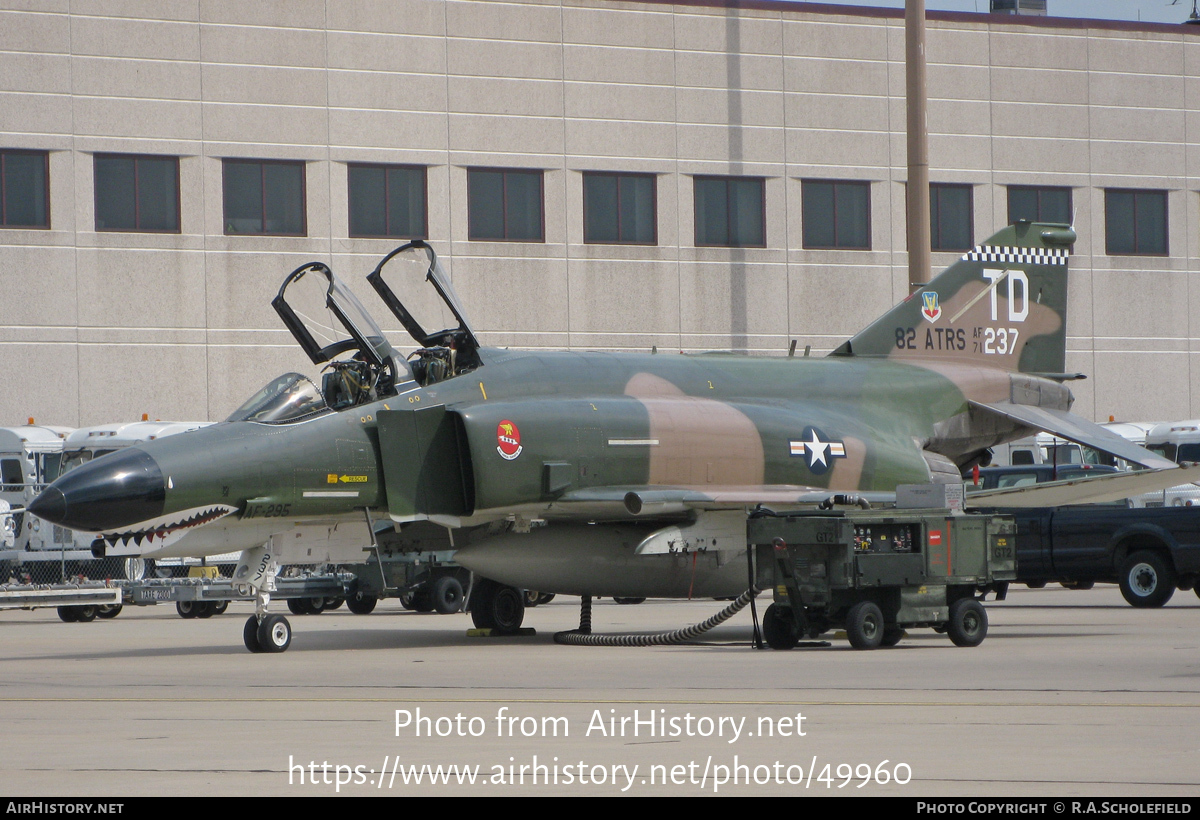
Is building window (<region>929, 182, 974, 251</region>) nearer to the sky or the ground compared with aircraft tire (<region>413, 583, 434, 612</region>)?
nearer to the sky

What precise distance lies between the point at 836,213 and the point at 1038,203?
6.17 metres

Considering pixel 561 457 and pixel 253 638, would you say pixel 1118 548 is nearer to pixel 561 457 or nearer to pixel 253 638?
pixel 561 457

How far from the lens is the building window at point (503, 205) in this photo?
128ft

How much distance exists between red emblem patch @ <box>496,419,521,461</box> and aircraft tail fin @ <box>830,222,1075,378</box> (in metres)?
6.13

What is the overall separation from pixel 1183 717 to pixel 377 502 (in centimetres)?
919

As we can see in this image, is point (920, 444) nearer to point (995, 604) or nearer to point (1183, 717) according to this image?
point (995, 604)

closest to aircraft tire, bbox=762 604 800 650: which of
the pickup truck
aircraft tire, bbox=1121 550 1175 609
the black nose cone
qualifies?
the black nose cone

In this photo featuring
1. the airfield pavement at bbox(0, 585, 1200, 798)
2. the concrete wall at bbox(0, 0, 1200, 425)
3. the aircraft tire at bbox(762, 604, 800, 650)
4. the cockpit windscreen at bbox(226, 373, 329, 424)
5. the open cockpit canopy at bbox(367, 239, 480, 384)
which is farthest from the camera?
the concrete wall at bbox(0, 0, 1200, 425)

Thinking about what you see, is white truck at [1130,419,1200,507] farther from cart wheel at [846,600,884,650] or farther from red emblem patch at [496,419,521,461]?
red emblem patch at [496,419,521,461]

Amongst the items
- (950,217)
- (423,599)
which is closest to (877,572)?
(423,599)

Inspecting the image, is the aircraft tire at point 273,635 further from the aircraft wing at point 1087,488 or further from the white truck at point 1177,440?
the white truck at point 1177,440

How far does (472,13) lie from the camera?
38.5 m

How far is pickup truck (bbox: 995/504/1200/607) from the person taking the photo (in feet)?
67.4

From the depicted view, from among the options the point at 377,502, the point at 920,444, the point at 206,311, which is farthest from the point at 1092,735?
the point at 206,311
